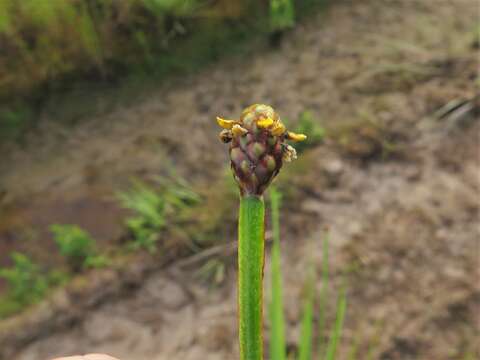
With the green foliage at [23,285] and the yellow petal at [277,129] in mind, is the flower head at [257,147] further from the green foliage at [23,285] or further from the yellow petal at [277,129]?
the green foliage at [23,285]

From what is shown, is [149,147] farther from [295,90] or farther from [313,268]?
[313,268]

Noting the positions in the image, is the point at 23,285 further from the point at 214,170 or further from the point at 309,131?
the point at 309,131

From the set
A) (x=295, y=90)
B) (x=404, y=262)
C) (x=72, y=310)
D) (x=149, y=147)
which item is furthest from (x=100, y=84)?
(x=404, y=262)

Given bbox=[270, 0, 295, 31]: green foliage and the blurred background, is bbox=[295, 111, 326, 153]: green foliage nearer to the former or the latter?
the blurred background

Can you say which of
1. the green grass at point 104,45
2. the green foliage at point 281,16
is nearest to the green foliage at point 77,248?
the green grass at point 104,45

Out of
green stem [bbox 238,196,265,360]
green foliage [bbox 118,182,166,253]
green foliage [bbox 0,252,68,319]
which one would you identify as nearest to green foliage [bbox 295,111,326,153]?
green foliage [bbox 118,182,166,253]
